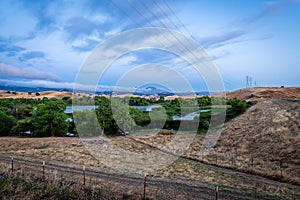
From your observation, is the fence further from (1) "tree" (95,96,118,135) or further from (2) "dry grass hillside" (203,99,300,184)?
(1) "tree" (95,96,118,135)

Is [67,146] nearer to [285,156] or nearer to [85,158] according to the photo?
[85,158]

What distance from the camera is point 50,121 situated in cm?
4825

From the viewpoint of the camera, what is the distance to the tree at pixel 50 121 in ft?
155

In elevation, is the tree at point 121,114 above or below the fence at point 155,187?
above

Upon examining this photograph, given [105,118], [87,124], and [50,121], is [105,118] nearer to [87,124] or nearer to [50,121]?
[87,124]

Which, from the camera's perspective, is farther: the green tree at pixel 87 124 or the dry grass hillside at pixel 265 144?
the green tree at pixel 87 124

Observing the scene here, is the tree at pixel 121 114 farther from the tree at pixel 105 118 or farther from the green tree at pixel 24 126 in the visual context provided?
the green tree at pixel 24 126

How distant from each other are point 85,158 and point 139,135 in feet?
66.7

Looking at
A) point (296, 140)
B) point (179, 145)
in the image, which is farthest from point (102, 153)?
point (296, 140)

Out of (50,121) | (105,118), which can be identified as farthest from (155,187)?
(50,121)

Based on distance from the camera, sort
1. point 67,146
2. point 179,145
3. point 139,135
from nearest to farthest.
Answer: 1. point 67,146
2. point 179,145
3. point 139,135

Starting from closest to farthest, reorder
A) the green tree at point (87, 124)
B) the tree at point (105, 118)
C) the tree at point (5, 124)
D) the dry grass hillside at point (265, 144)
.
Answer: the dry grass hillside at point (265, 144), the green tree at point (87, 124), the tree at point (105, 118), the tree at point (5, 124)

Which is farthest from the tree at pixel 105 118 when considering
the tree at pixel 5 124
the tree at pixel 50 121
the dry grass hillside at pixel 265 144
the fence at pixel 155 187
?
the fence at pixel 155 187

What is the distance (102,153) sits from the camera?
32.3 m
